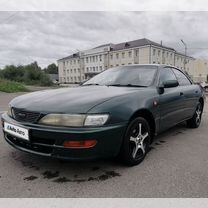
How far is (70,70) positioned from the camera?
74.6m

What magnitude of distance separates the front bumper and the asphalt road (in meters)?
0.30

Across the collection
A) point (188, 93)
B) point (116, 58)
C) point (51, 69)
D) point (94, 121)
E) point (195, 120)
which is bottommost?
point (195, 120)

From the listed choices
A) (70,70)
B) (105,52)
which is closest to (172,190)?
(105,52)

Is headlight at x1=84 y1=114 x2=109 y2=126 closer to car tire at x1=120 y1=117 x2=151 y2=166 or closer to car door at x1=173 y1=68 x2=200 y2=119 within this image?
car tire at x1=120 y1=117 x2=151 y2=166

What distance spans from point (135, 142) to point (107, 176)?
1.93 ft

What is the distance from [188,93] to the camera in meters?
4.45

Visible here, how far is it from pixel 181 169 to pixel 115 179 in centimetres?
89

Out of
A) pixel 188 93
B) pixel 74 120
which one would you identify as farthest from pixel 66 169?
pixel 188 93

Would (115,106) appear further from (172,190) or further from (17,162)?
(17,162)

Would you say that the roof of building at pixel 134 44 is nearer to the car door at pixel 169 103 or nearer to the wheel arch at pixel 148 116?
the car door at pixel 169 103

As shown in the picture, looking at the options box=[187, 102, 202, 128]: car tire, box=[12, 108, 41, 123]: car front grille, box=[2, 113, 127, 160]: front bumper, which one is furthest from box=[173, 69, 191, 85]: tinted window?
box=[12, 108, 41, 123]: car front grille

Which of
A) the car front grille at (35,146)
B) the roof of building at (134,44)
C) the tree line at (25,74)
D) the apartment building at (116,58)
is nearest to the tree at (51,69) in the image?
the apartment building at (116,58)

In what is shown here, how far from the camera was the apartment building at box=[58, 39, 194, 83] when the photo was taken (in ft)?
165

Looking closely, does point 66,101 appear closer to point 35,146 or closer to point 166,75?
point 35,146
